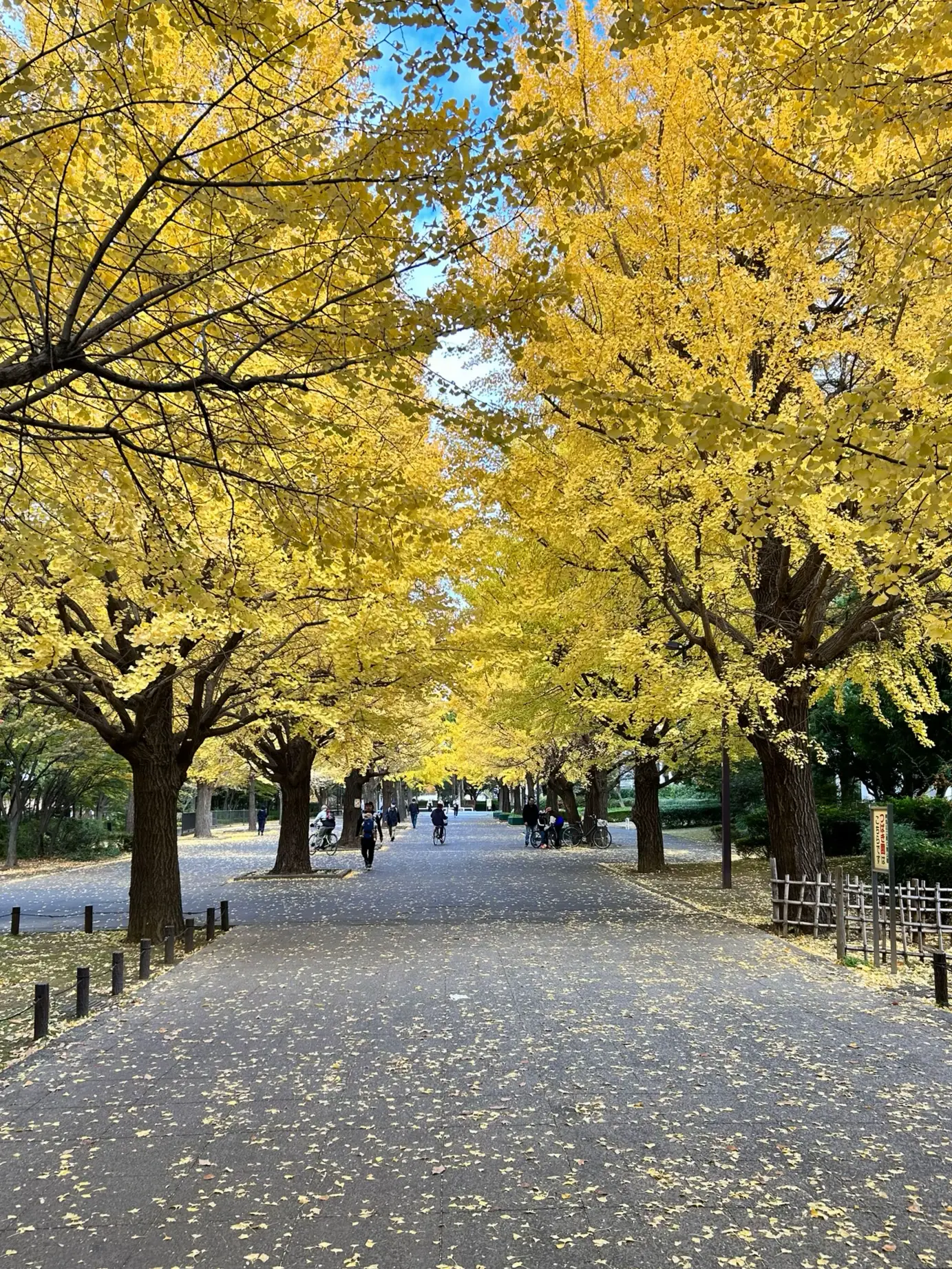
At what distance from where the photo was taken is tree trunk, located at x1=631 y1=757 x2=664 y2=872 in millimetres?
22844

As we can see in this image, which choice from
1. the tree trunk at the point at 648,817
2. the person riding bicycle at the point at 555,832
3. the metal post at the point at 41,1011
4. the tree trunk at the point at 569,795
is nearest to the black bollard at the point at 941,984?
the metal post at the point at 41,1011

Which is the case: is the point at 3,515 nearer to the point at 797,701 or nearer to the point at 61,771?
the point at 797,701

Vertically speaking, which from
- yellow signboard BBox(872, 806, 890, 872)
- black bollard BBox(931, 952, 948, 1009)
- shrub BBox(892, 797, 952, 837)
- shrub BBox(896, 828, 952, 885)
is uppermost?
yellow signboard BBox(872, 806, 890, 872)

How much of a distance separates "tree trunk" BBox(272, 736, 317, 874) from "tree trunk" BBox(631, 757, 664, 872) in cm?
851

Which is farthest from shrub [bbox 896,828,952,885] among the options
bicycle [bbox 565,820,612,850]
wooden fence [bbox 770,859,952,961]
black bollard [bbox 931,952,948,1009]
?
bicycle [bbox 565,820,612,850]

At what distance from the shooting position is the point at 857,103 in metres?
5.36

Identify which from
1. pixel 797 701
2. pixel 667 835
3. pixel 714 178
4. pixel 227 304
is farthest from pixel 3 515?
pixel 667 835

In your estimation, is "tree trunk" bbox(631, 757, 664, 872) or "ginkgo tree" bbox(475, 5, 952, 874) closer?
"ginkgo tree" bbox(475, 5, 952, 874)

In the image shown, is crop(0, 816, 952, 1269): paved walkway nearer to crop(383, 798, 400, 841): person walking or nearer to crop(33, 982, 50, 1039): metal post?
crop(33, 982, 50, 1039): metal post

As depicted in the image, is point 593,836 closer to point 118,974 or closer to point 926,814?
point 926,814

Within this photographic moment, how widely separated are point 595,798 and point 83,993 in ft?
90.2

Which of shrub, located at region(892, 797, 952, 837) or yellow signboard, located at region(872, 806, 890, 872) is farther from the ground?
yellow signboard, located at region(872, 806, 890, 872)

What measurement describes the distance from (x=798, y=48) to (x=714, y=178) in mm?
1257

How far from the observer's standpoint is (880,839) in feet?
33.8
